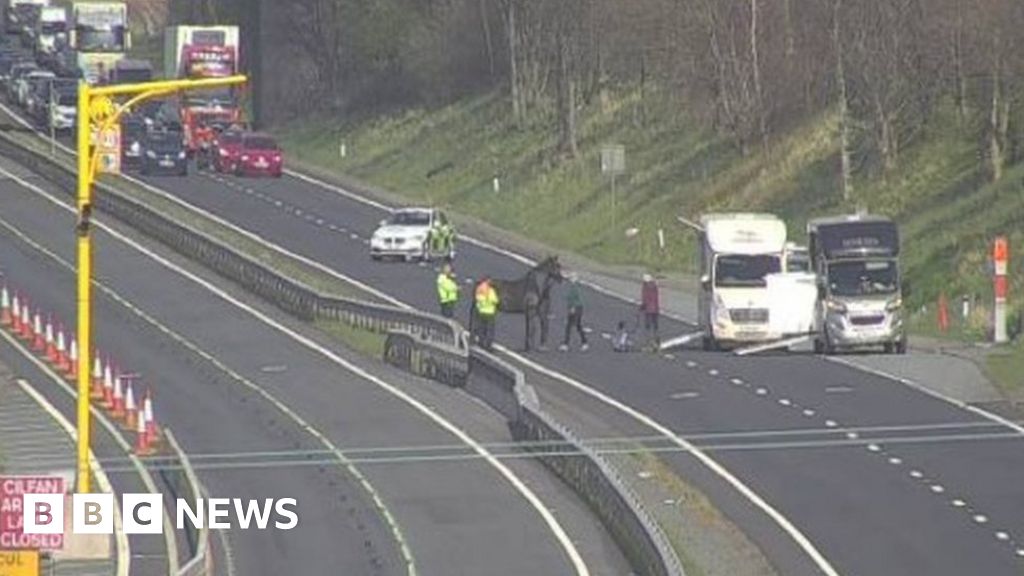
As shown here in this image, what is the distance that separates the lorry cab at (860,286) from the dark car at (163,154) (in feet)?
157

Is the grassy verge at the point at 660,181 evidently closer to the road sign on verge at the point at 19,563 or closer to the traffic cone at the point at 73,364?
the traffic cone at the point at 73,364

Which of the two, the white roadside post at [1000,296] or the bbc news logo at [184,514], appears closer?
the bbc news logo at [184,514]

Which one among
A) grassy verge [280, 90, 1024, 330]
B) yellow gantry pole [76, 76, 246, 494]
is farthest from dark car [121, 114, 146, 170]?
yellow gantry pole [76, 76, 246, 494]

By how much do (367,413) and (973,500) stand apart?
13570mm

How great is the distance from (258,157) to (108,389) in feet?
168

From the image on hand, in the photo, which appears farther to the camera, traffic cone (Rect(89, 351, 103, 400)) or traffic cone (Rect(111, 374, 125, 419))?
traffic cone (Rect(89, 351, 103, 400))

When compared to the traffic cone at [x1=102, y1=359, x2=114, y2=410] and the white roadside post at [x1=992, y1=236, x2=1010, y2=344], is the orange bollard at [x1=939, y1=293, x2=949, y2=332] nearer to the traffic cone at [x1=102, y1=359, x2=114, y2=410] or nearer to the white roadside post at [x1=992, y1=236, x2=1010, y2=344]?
the white roadside post at [x1=992, y1=236, x2=1010, y2=344]

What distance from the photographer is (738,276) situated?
62.4 meters

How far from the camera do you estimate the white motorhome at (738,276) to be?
204 ft

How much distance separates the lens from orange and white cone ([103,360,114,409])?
181 feet

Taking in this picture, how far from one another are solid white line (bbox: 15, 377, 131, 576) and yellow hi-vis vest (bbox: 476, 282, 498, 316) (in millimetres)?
8500

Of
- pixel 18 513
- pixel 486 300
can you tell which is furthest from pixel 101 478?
pixel 18 513

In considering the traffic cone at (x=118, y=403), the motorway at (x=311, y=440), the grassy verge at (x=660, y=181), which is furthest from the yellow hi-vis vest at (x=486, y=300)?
the grassy verge at (x=660, y=181)

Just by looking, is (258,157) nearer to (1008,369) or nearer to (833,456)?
(1008,369)
